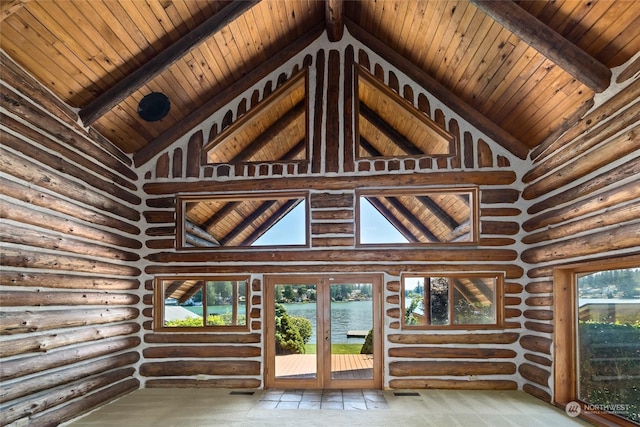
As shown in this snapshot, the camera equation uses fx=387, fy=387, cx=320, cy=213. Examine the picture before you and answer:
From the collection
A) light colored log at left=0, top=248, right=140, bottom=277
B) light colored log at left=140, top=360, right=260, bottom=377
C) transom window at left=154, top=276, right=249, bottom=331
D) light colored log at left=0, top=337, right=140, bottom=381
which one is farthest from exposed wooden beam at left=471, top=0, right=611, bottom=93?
light colored log at left=0, top=337, right=140, bottom=381

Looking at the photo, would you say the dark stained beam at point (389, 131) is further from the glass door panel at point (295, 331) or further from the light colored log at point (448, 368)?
the light colored log at point (448, 368)

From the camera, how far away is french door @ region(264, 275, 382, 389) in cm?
673

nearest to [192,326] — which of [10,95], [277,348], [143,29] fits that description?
[277,348]

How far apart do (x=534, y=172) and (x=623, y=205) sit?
6.76 ft

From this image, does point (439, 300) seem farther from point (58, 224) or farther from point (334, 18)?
point (58, 224)

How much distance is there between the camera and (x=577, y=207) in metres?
5.26

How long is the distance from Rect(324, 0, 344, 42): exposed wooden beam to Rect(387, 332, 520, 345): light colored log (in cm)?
556

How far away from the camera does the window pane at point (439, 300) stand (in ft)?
22.1

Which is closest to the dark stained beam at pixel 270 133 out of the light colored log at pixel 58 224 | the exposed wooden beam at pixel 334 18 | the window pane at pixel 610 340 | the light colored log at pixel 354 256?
the exposed wooden beam at pixel 334 18

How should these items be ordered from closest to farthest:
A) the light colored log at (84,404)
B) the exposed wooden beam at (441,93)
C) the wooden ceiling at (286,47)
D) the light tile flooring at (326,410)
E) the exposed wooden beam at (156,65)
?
the wooden ceiling at (286,47) < the light colored log at (84,404) < the light tile flooring at (326,410) < the exposed wooden beam at (156,65) < the exposed wooden beam at (441,93)

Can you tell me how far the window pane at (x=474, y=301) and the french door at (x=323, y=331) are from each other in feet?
4.49

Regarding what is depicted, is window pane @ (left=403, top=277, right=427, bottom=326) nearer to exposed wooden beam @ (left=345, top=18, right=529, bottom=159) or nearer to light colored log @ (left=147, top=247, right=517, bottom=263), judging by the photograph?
light colored log @ (left=147, top=247, right=517, bottom=263)

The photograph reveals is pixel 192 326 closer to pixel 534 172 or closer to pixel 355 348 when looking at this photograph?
pixel 355 348

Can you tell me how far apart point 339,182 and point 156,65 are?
11.3 feet
